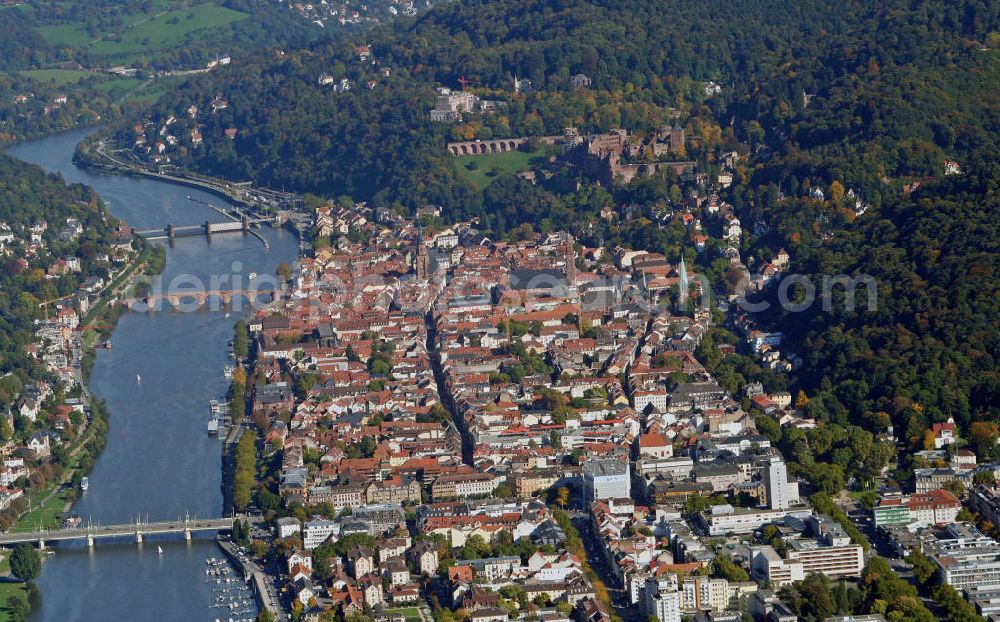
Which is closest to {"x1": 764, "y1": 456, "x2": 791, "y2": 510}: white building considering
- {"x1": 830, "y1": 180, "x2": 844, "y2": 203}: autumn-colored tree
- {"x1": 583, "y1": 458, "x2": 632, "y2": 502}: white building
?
{"x1": 583, "y1": 458, "x2": 632, "y2": 502}: white building

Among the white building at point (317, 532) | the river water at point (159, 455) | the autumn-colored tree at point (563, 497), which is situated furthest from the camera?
the autumn-colored tree at point (563, 497)

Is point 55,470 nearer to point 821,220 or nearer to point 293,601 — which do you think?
point 293,601

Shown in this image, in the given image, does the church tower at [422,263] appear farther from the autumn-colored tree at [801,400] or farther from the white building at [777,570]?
the white building at [777,570]

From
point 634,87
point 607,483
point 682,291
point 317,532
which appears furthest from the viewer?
point 634,87

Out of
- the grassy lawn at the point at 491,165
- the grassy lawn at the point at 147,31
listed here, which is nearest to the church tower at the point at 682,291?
the grassy lawn at the point at 491,165

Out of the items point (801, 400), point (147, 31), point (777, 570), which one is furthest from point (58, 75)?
point (777, 570)

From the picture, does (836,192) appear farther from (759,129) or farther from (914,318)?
(914,318)

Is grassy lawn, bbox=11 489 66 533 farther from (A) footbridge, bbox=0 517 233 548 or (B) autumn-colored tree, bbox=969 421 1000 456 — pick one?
(B) autumn-colored tree, bbox=969 421 1000 456

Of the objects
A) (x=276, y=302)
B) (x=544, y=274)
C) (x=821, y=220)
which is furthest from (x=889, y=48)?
(x=276, y=302)
